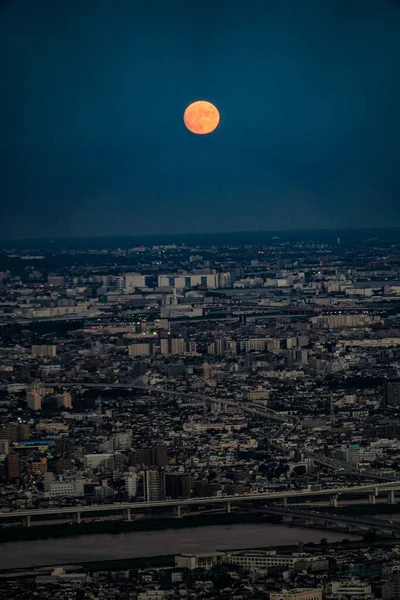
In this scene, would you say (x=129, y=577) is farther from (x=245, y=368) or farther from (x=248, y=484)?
(x=245, y=368)

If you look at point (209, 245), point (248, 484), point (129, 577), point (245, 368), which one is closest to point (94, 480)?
point (248, 484)

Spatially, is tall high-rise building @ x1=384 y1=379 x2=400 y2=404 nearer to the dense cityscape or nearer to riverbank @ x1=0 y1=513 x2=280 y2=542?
the dense cityscape

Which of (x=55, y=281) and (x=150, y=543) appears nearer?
(x=150, y=543)

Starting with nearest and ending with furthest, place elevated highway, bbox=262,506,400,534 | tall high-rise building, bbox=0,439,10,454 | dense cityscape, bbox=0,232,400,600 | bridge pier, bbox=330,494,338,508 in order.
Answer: dense cityscape, bbox=0,232,400,600 < elevated highway, bbox=262,506,400,534 < bridge pier, bbox=330,494,338,508 < tall high-rise building, bbox=0,439,10,454

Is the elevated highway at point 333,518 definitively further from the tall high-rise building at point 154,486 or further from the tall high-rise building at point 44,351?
the tall high-rise building at point 44,351

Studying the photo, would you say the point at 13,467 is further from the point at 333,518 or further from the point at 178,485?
the point at 333,518

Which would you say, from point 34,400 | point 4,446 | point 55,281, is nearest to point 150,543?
point 4,446

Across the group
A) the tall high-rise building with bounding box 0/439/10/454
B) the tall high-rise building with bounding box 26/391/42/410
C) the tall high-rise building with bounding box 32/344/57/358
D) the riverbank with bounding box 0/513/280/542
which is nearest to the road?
the riverbank with bounding box 0/513/280/542
